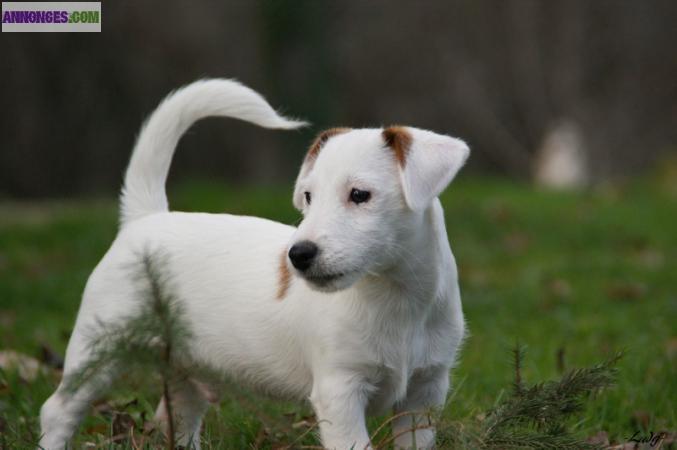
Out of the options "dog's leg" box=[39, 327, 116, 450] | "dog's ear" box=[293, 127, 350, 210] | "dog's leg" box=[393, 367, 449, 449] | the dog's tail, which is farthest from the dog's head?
"dog's leg" box=[39, 327, 116, 450]

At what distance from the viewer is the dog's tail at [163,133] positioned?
3400 millimetres

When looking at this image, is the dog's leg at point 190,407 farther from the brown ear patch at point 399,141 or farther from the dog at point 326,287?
the brown ear patch at point 399,141

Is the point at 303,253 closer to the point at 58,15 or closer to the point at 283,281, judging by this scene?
the point at 283,281

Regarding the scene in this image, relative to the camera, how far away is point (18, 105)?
14.9 metres

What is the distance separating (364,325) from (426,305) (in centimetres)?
22

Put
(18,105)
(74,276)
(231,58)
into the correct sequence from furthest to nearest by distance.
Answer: (231,58) < (18,105) < (74,276)

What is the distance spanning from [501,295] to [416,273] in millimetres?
3789

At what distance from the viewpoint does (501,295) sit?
648 centimetres

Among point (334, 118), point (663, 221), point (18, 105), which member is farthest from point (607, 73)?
point (18, 105)

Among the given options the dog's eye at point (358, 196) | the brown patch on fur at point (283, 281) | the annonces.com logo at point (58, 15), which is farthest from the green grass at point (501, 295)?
the annonces.com logo at point (58, 15)

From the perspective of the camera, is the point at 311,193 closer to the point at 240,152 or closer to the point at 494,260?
the point at 494,260

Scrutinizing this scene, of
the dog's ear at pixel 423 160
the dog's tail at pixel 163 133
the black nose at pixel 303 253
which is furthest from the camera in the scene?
the dog's tail at pixel 163 133

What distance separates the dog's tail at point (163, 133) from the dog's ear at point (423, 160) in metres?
0.78

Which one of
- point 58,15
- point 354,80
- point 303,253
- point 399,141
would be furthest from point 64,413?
point 354,80
